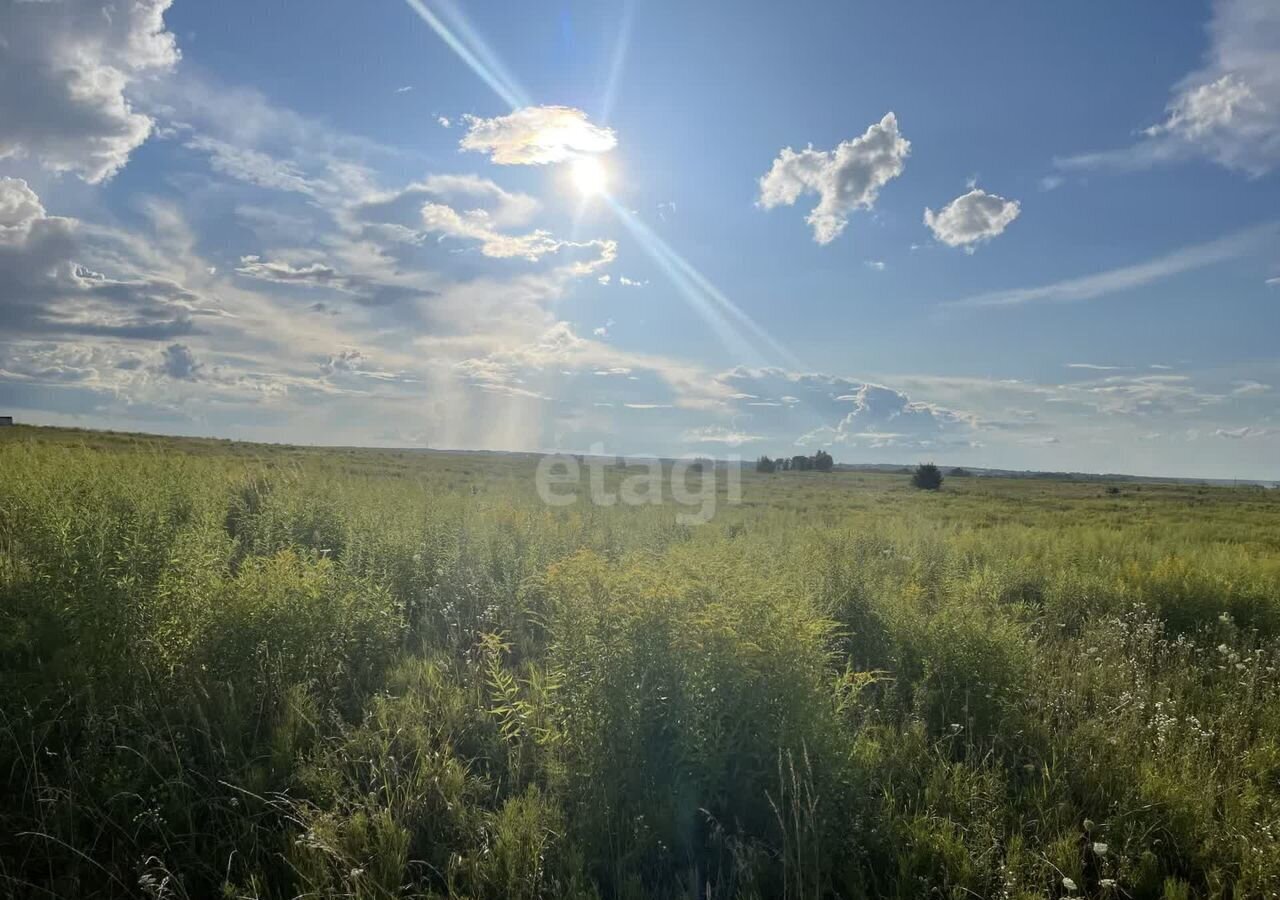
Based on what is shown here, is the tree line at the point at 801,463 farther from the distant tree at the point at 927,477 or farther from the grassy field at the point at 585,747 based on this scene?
the grassy field at the point at 585,747

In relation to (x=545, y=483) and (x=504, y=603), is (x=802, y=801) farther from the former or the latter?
(x=545, y=483)

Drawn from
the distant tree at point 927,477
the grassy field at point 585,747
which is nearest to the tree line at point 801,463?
the distant tree at point 927,477

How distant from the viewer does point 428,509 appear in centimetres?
1127

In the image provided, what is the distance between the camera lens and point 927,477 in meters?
59.4

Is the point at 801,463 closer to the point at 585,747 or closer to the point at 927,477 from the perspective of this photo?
the point at 927,477

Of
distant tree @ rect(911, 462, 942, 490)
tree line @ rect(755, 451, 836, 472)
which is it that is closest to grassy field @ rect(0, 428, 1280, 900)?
distant tree @ rect(911, 462, 942, 490)

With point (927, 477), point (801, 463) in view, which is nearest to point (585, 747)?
point (927, 477)

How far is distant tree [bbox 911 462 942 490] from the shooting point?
5866 centimetres

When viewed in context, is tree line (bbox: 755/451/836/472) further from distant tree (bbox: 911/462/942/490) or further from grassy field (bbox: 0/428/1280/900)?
grassy field (bbox: 0/428/1280/900)

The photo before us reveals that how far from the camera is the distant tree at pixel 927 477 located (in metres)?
58.7

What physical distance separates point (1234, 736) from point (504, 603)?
6.29 meters

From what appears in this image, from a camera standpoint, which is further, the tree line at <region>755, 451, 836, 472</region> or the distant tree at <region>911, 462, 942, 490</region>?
the tree line at <region>755, 451, 836, 472</region>

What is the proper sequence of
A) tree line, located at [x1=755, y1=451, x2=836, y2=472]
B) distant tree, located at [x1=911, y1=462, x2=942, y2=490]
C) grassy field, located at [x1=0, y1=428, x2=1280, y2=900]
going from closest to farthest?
grassy field, located at [x1=0, y1=428, x2=1280, y2=900], distant tree, located at [x1=911, y1=462, x2=942, y2=490], tree line, located at [x1=755, y1=451, x2=836, y2=472]

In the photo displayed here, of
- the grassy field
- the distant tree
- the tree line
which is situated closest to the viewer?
the grassy field
